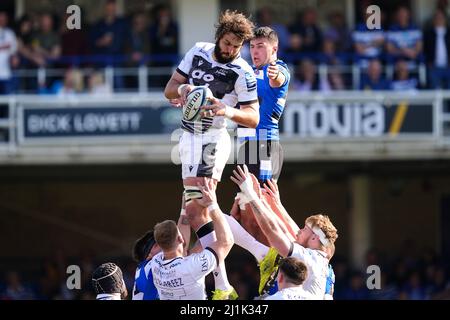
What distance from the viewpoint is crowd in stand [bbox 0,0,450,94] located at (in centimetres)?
2081

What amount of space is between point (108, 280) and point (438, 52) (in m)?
12.7

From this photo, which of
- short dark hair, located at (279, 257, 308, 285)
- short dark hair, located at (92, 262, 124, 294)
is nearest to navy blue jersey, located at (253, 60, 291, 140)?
short dark hair, located at (92, 262, 124, 294)

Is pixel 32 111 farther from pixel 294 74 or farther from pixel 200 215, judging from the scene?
pixel 200 215

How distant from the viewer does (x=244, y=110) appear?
1052cm

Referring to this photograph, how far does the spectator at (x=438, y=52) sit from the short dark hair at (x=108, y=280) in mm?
11994

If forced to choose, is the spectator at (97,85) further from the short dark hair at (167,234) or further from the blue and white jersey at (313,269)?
the blue and white jersey at (313,269)

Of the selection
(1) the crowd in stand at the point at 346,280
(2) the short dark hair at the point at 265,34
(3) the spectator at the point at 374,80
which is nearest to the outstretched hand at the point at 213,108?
(2) the short dark hair at the point at 265,34

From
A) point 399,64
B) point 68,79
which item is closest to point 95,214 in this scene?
point 68,79

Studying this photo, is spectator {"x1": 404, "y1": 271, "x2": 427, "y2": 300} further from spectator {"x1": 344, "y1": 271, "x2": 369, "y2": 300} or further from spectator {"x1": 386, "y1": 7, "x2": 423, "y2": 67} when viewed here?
spectator {"x1": 386, "y1": 7, "x2": 423, "y2": 67}

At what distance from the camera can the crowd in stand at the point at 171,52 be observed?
2081cm

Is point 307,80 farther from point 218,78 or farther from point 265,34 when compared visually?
point 218,78

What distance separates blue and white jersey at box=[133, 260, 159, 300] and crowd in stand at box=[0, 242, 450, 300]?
8.03m

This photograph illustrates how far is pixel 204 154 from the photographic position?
422 inches

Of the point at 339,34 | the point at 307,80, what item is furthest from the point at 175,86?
the point at 339,34
